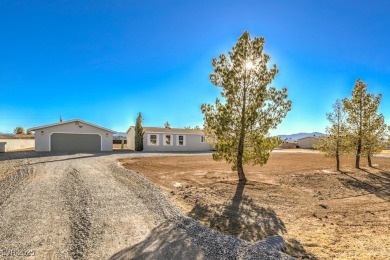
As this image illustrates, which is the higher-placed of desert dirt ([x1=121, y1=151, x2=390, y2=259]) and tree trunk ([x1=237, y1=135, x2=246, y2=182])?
tree trunk ([x1=237, y1=135, x2=246, y2=182])

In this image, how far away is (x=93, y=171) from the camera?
1361 centimetres

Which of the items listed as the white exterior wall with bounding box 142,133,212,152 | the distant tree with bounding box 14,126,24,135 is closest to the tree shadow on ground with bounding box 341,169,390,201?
the white exterior wall with bounding box 142,133,212,152

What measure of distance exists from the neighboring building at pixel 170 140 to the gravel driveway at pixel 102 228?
22.3 metres

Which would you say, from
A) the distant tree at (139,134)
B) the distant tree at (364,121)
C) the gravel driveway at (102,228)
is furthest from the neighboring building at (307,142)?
the gravel driveway at (102,228)

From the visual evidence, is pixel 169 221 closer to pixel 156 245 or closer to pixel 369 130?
pixel 156 245

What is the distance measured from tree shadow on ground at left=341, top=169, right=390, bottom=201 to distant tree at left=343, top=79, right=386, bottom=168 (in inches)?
118

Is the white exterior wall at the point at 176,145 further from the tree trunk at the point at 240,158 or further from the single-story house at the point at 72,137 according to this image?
the tree trunk at the point at 240,158

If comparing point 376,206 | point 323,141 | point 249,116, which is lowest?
point 376,206

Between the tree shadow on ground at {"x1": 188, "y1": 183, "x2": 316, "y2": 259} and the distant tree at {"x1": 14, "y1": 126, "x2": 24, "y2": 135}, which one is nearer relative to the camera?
the tree shadow on ground at {"x1": 188, "y1": 183, "x2": 316, "y2": 259}

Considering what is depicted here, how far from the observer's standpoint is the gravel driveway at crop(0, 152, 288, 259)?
4.70 metres

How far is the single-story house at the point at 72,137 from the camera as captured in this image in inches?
1035

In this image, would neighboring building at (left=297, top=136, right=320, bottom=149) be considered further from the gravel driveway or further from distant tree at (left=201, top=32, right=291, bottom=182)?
the gravel driveway

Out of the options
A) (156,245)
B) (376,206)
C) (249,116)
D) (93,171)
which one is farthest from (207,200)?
(93,171)

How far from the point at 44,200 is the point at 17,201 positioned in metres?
0.74
